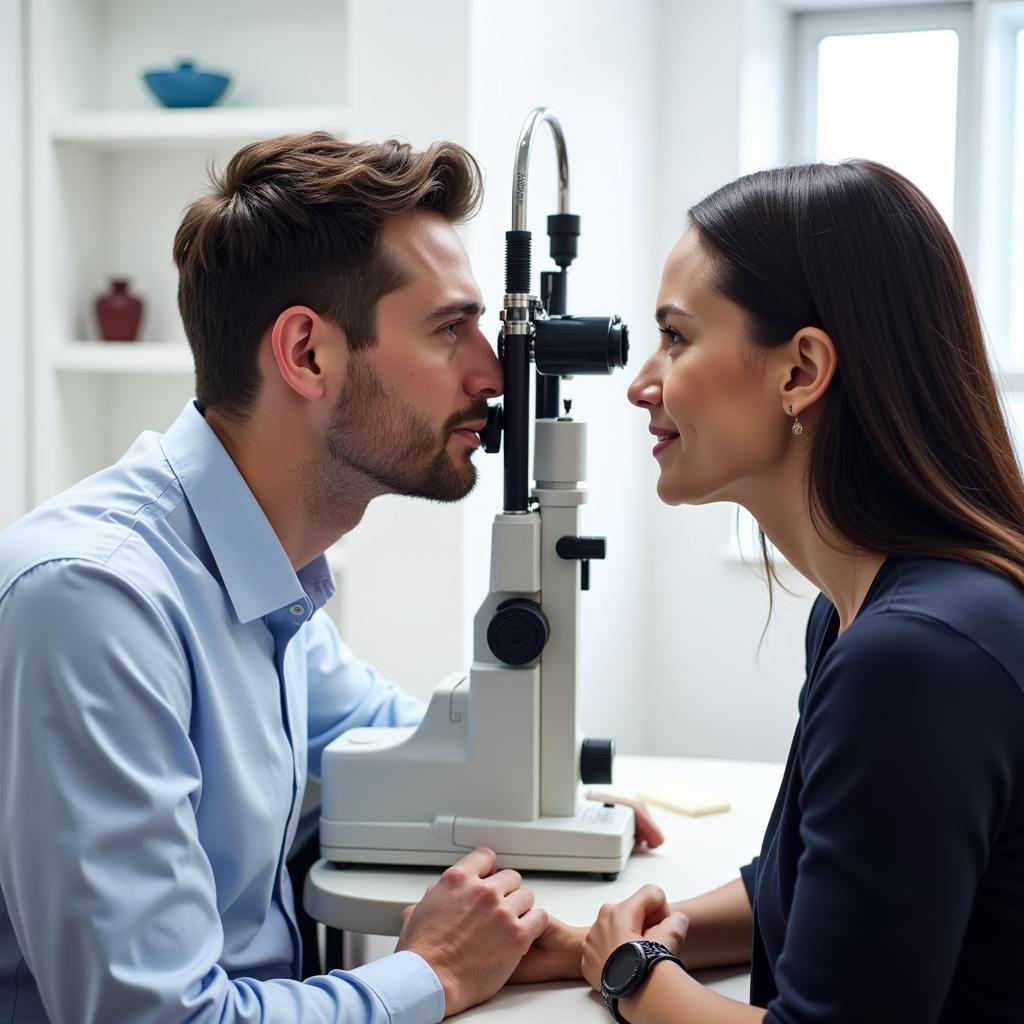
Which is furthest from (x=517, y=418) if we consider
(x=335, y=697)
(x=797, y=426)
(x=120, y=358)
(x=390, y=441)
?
(x=120, y=358)

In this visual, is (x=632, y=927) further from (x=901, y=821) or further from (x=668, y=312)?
(x=668, y=312)

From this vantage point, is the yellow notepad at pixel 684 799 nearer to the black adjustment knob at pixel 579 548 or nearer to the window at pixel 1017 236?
the black adjustment knob at pixel 579 548

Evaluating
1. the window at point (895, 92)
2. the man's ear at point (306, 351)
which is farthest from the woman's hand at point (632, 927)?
the window at point (895, 92)

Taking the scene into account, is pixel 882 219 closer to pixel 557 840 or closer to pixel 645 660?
pixel 557 840

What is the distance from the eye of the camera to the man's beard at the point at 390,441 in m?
1.41

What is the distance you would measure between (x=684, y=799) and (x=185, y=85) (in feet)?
6.50

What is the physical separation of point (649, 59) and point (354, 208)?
2.35 meters

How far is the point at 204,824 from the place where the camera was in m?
1.23

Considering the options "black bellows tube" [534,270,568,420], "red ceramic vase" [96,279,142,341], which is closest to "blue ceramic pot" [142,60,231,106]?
"red ceramic vase" [96,279,142,341]

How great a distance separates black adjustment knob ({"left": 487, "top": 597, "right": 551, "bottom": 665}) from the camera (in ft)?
4.61

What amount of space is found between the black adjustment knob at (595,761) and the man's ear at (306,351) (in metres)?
0.49

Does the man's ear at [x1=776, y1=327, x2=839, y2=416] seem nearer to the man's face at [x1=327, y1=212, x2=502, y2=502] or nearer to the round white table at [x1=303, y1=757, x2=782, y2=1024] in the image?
the man's face at [x1=327, y1=212, x2=502, y2=502]

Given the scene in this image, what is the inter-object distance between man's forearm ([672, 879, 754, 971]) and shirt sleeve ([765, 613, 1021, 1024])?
1.06 ft

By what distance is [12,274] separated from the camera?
281 cm
